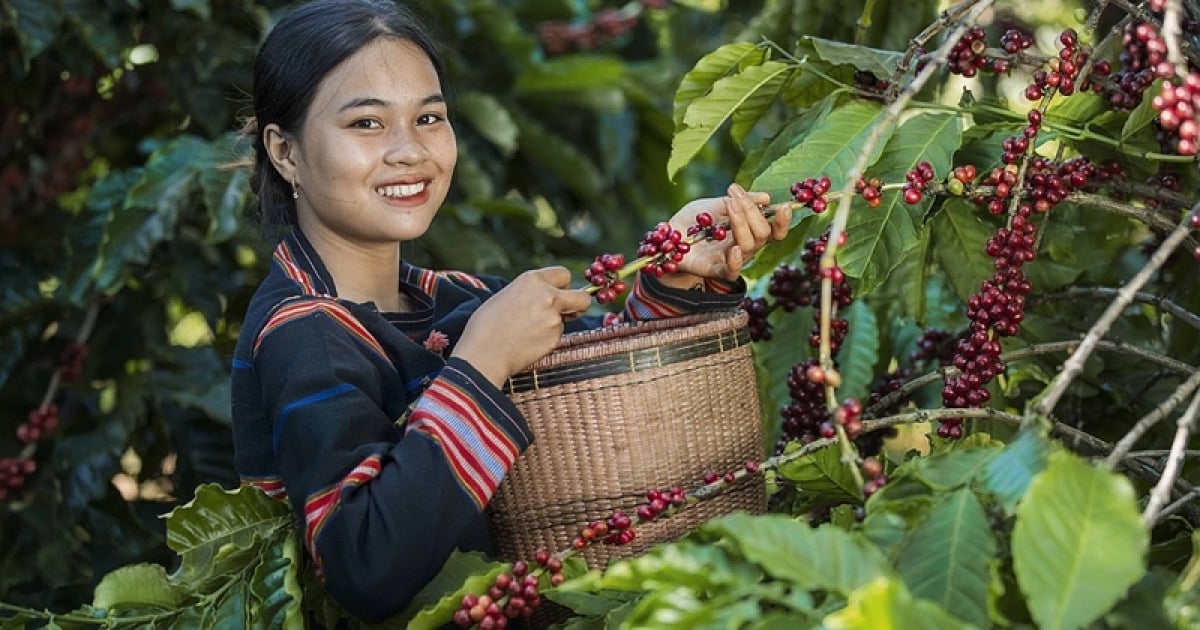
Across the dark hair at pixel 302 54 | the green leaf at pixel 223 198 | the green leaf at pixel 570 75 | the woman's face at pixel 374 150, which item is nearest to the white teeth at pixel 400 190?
the woman's face at pixel 374 150

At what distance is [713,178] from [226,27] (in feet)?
5.76

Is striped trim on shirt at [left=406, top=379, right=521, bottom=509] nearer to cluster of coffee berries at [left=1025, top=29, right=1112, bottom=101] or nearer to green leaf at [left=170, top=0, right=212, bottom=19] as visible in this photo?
cluster of coffee berries at [left=1025, top=29, right=1112, bottom=101]

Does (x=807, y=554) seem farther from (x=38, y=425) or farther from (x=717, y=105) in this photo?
(x=38, y=425)

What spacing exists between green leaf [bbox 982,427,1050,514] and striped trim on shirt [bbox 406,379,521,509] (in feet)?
1.47

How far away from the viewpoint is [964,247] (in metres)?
1.70

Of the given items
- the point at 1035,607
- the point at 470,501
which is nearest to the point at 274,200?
the point at 470,501

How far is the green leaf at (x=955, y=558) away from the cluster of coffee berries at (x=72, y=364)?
2.14 m

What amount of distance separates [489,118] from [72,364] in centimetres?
120

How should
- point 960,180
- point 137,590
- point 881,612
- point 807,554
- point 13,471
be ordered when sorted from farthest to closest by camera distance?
point 13,471
point 137,590
point 960,180
point 807,554
point 881,612

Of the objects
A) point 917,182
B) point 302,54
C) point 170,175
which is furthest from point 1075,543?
point 170,175

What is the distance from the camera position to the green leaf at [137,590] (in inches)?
59.6

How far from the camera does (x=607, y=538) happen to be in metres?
1.39

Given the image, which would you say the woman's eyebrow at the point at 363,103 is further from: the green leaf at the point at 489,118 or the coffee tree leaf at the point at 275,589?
the green leaf at the point at 489,118

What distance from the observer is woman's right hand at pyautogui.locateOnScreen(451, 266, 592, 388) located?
1375 mm
